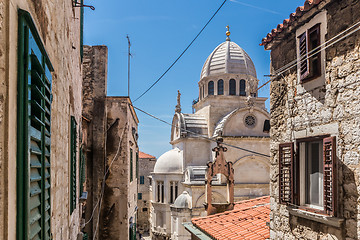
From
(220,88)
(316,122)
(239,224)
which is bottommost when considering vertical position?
(239,224)

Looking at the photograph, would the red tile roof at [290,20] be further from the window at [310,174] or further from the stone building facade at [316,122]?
the window at [310,174]

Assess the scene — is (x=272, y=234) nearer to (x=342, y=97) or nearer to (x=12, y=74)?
(x=342, y=97)

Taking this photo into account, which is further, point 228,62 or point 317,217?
point 228,62

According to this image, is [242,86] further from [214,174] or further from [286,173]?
[286,173]

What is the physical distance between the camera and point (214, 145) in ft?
82.5

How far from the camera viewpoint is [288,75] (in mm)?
5871

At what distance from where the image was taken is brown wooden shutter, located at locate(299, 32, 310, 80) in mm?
5168

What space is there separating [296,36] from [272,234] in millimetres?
3511

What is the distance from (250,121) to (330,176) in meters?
20.5

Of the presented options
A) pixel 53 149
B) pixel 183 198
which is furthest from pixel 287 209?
pixel 183 198

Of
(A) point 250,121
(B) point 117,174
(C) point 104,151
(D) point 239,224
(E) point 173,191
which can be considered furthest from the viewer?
(E) point 173,191

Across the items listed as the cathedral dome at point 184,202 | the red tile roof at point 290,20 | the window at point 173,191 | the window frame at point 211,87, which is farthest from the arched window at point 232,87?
the red tile roof at point 290,20

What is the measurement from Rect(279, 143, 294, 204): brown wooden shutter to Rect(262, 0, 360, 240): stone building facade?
2 centimetres

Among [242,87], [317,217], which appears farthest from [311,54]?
[242,87]
